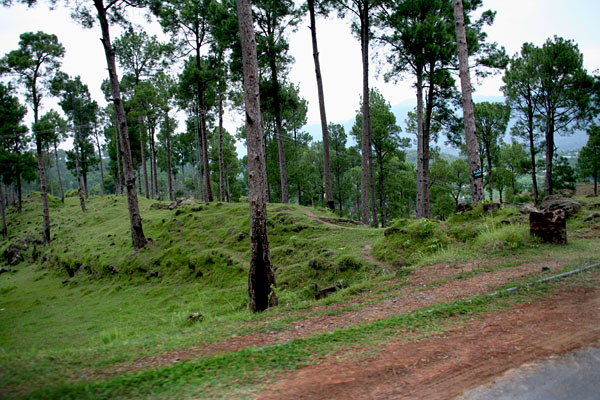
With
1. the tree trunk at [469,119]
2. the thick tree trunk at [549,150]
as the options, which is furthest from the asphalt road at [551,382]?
the thick tree trunk at [549,150]

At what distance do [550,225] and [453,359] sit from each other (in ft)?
19.8

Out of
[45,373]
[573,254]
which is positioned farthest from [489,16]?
A: [45,373]

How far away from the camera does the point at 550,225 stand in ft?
25.0

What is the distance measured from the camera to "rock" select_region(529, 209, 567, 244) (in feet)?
24.7

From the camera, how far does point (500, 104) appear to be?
3080 centimetres

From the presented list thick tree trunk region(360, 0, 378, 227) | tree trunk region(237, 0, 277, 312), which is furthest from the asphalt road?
thick tree trunk region(360, 0, 378, 227)

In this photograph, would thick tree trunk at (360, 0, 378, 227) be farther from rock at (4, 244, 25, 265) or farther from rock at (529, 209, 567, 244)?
rock at (4, 244, 25, 265)

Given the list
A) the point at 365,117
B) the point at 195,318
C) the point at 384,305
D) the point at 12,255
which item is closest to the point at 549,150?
the point at 365,117

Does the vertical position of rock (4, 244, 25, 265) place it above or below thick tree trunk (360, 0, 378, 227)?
below

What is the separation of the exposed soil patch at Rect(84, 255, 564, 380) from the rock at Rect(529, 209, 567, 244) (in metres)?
1.52

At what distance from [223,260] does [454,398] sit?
36.1 ft

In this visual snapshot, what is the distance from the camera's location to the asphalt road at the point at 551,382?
2668 millimetres

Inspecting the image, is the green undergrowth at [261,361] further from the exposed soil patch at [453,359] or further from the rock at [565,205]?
the rock at [565,205]

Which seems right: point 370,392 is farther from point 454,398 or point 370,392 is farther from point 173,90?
point 173,90
